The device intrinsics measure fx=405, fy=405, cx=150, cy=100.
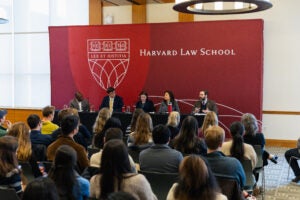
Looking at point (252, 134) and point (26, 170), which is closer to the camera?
point (26, 170)

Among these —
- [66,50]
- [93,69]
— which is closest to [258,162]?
[93,69]

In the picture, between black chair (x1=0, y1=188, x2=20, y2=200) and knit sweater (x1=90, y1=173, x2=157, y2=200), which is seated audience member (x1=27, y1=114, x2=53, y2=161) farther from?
knit sweater (x1=90, y1=173, x2=157, y2=200)

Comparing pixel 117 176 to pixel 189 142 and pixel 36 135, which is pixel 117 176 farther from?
pixel 36 135

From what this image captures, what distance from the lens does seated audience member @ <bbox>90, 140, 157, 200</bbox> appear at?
8.37 feet

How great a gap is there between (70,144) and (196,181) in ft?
6.41

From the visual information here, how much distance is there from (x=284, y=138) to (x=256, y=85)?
5.03 feet

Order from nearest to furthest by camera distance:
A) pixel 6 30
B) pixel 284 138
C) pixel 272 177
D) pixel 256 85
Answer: pixel 272 177 → pixel 256 85 → pixel 284 138 → pixel 6 30

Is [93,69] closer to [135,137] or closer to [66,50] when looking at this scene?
[66,50]

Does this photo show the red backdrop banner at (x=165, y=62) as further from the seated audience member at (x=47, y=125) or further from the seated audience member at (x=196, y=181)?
the seated audience member at (x=196, y=181)

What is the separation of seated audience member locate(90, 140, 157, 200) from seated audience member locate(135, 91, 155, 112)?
6431mm

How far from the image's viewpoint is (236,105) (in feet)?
28.9

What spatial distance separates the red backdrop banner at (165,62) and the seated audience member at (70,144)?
5.20 metres

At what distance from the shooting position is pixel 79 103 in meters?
9.32

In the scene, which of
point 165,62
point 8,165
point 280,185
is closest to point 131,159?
point 8,165
